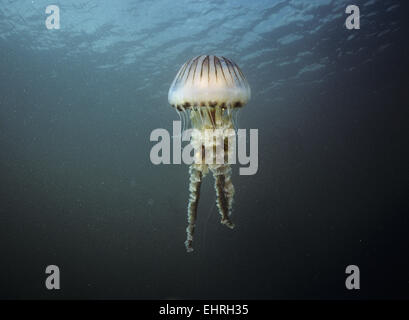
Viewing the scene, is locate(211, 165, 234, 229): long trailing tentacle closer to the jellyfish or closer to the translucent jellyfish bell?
the jellyfish

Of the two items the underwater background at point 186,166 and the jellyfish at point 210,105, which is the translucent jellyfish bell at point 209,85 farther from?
the underwater background at point 186,166

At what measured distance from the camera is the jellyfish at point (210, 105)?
3.23 meters

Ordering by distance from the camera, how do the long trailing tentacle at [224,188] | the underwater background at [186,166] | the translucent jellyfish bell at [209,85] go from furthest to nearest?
the underwater background at [186,166] < the long trailing tentacle at [224,188] < the translucent jellyfish bell at [209,85]

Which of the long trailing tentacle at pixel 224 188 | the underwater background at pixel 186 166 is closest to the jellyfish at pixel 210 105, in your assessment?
the long trailing tentacle at pixel 224 188

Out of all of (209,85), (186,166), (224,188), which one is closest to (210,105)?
(209,85)

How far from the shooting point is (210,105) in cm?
324

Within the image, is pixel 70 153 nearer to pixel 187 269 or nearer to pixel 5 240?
pixel 5 240

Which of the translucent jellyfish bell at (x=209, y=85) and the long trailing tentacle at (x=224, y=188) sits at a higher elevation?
the translucent jellyfish bell at (x=209, y=85)

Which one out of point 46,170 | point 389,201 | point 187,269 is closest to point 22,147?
point 46,170

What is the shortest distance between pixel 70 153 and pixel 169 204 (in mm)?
8602

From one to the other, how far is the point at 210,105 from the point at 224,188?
3.10ft

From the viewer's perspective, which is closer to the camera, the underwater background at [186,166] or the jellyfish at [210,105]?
the jellyfish at [210,105]

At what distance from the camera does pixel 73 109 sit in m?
16.6

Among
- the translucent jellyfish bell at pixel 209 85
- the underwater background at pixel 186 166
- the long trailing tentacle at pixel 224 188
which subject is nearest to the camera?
the translucent jellyfish bell at pixel 209 85
